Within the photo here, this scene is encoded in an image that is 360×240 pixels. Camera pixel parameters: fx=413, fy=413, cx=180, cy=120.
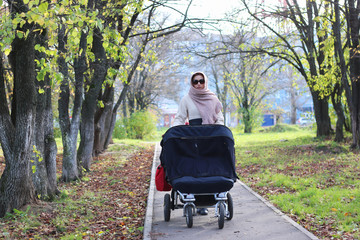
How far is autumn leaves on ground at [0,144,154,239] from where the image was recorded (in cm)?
643

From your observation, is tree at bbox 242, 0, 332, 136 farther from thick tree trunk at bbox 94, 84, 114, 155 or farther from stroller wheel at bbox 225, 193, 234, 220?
stroller wheel at bbox 225, 193, 234, 220

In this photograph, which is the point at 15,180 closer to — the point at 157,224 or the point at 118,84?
the point at 157,224

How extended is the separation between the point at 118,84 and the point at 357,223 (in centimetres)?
3288

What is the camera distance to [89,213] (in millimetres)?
7887

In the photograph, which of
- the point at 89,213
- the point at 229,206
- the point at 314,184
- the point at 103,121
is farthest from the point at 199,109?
the point at 103,121

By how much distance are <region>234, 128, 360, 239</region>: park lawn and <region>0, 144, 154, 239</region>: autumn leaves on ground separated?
2822mm

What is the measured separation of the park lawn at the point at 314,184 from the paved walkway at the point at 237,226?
0.32m

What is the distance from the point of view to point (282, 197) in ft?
27.9

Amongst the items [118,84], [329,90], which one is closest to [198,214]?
[329,90]

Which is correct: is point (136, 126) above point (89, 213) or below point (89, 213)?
above

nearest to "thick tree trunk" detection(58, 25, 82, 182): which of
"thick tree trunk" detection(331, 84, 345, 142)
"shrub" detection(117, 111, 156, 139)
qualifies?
"thick tree trunk" detection(331, 84, 345, 142)

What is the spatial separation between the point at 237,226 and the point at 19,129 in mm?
3968

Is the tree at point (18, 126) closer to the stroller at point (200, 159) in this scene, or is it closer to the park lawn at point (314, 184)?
the stroller at point (200, 159)

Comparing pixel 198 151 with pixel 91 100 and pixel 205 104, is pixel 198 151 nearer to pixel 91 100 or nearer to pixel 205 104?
pixel 205 104
